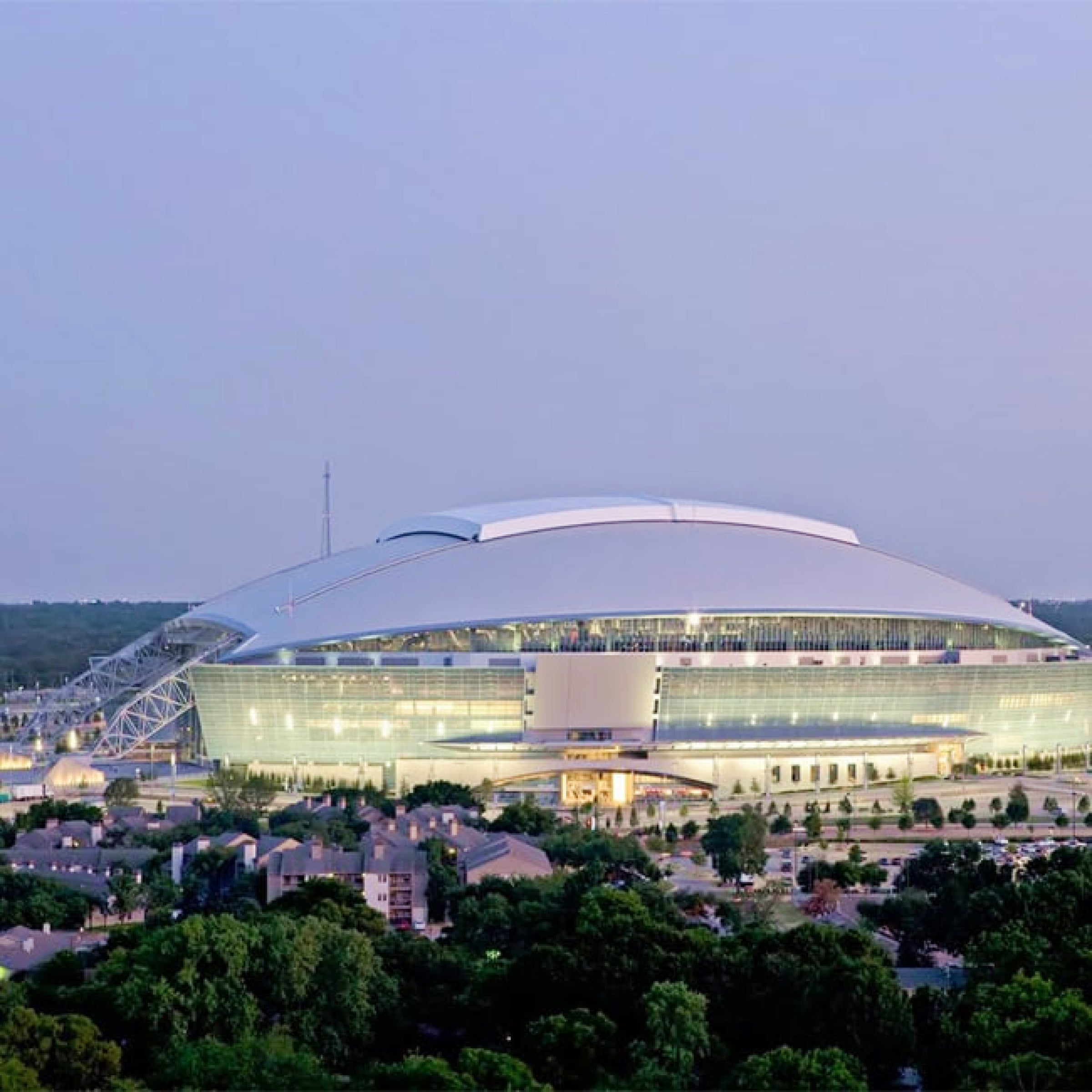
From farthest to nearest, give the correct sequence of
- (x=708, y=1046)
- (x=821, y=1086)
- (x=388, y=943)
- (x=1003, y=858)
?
(x=1003, y=858)
(x=388, y=943)
(x=708, y=1046)
(x=821, y=1086)

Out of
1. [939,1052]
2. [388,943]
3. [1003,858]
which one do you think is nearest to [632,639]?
[1003,858]

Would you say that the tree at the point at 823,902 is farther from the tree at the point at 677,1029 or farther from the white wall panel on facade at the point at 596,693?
the white wall panel on facade at the point at 596,693

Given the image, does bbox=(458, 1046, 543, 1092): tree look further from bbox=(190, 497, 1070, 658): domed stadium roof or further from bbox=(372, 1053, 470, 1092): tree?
bbox=(190, 497, 1070, 658): domed stadium roof

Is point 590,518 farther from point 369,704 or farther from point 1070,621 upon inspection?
point 1070,621

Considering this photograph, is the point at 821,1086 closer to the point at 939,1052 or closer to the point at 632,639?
the point at 939,1052

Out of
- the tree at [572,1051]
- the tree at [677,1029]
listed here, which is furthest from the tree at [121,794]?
the tree at [677,1029]

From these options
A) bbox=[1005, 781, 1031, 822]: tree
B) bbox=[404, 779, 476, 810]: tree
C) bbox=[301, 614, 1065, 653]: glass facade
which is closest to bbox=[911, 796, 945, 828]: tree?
bbox=[1005, 781, 1031, 822]: tree
